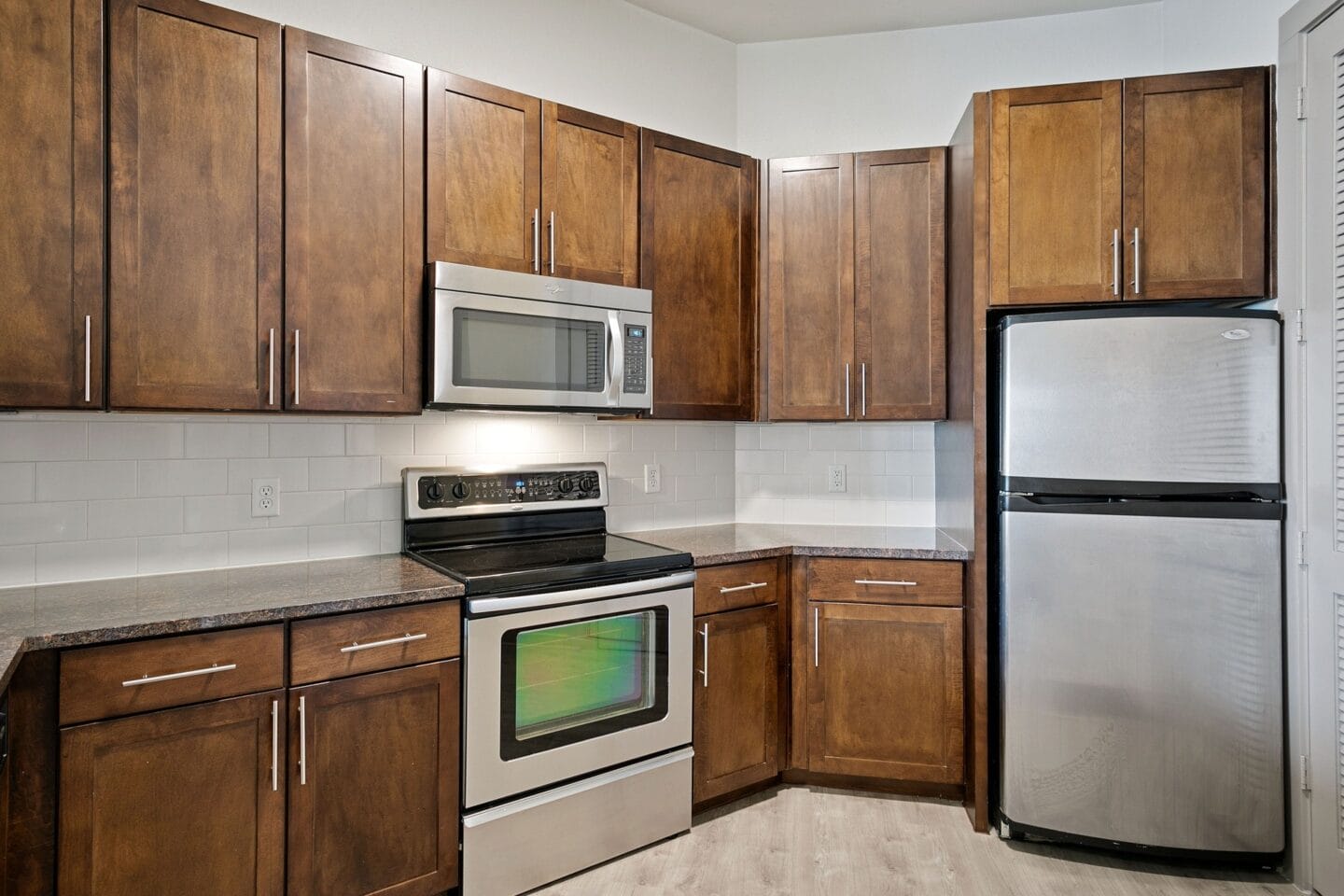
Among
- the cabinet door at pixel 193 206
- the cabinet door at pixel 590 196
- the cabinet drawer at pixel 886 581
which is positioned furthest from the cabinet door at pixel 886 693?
the cabinet door at pixel 193 206

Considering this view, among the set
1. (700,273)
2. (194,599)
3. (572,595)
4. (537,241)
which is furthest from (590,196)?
(194,599)

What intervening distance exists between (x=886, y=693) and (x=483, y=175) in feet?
6.99

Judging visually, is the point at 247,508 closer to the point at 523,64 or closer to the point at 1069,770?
the point at 523,64

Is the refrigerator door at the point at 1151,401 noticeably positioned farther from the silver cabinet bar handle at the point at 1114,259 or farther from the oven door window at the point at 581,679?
the oven door window at the point at 581,679

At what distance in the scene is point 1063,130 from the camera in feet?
7.86

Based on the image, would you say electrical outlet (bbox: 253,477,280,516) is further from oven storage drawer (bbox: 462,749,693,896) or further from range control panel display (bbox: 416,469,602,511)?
oven storage drawer (bbox: 462,749,693,896)

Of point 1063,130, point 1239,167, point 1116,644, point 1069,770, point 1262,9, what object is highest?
point 1262,9

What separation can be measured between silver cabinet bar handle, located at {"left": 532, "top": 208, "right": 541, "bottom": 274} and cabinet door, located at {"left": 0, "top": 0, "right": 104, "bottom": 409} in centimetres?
108

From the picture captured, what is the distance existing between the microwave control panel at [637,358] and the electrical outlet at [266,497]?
1.08 metres

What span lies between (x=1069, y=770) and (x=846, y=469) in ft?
4.47

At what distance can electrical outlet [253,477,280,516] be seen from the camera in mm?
2236

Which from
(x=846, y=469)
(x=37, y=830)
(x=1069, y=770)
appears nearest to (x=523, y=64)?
(x=846, y=469)

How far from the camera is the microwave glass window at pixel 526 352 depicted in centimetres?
221

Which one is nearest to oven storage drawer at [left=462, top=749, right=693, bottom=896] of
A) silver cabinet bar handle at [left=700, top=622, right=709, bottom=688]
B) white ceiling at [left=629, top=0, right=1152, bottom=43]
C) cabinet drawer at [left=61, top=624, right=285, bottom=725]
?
silver cabinet bar handle at [left=700, top=622, right=709, bottom=688]
